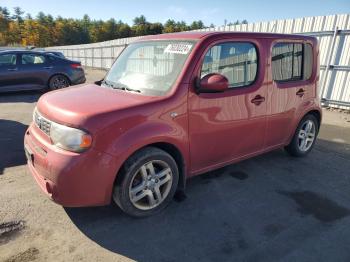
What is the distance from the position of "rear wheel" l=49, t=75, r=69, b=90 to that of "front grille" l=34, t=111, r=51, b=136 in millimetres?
8084

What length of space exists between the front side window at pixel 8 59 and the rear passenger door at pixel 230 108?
29.3 ft

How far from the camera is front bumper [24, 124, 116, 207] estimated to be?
2.71 m

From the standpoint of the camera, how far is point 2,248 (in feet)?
9.09

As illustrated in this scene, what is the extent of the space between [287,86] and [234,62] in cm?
113

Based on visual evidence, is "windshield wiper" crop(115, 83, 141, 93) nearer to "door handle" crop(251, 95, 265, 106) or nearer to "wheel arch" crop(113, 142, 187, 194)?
"wheel arch" crop(113, 142, 187, 194)

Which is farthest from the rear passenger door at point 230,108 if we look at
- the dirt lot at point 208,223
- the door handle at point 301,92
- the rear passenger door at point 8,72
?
the rear passenger door at point 8,72

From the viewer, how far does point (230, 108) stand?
3.69 metres

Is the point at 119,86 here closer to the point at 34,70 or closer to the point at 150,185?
the point at 150,185

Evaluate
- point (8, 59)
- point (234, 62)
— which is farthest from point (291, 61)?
point (8, 59)

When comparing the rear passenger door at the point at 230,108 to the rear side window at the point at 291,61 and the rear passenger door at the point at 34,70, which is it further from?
the rear passenger door at the point at 34,70

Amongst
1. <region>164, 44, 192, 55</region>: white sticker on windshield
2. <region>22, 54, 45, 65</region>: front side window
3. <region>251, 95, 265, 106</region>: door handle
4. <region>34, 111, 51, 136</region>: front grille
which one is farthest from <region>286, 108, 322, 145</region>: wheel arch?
<region>22, 54, 45, 65</region>: front side window

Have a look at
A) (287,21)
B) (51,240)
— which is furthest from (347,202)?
(287,21)

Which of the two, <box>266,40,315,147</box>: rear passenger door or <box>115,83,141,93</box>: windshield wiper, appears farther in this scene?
<box>266,40,315,147</box>: rear passenger door

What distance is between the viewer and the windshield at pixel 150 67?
340 centimetres
